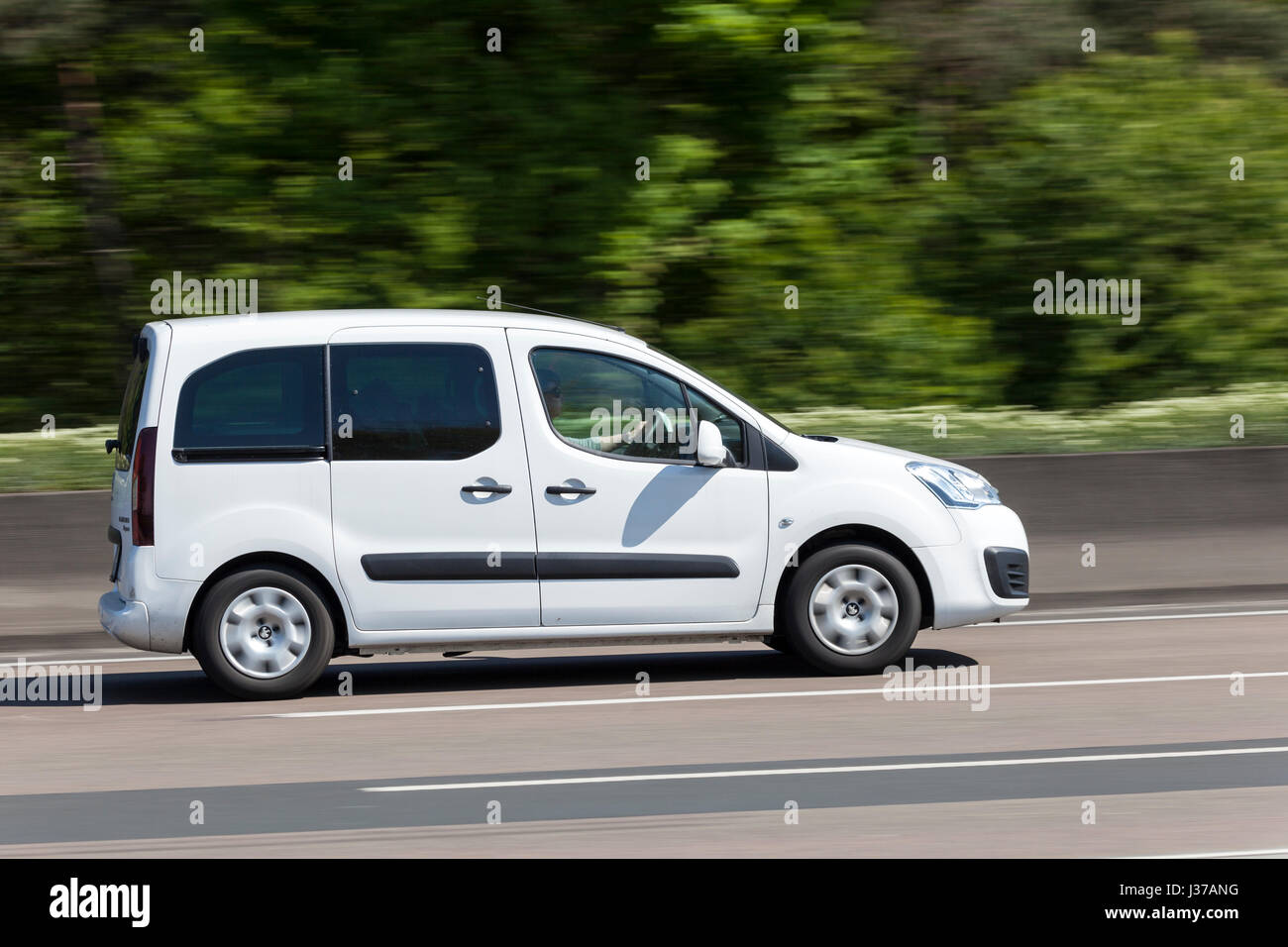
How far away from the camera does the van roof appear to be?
27.8 ft

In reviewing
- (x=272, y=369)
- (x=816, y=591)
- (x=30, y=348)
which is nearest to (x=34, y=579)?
(x=272, y=369)

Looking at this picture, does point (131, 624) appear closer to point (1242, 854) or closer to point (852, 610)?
point (852, 610)

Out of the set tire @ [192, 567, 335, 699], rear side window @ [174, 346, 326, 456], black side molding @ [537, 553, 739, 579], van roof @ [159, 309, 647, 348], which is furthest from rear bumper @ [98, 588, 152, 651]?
black side molding @ [537, 553, 739, 579]

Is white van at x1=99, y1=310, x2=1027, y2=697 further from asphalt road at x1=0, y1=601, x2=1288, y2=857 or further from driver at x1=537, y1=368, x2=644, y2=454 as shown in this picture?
asphalt road at x1=0, y1=601, x2=1288, y2=857

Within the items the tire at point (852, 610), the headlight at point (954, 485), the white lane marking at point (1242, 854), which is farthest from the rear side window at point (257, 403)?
the white lane marking at point (1242, 854)

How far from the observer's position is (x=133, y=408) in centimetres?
859

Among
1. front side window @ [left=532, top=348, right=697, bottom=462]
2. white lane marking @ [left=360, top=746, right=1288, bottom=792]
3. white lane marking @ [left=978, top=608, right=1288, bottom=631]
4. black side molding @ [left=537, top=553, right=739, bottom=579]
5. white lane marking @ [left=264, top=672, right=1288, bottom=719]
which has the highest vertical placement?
front side window @ [left=532, top=348, right=697, bottom=462]

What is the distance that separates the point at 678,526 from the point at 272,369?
7.25 ft

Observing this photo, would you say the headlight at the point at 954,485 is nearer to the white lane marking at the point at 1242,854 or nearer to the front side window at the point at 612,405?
the front side window at the point at 612,405

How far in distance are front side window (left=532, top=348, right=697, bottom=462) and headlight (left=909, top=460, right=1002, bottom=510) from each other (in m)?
1.28

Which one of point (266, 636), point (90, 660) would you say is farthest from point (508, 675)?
point (90, 660)

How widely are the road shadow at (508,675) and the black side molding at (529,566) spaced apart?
0.65 meters

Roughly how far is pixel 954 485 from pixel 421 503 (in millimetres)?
2837

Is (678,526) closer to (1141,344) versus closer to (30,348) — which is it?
(1141,344)
